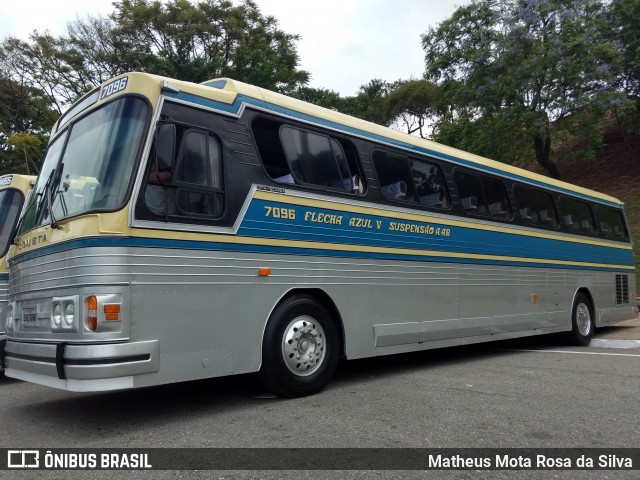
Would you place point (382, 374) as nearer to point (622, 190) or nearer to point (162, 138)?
point (162, 138)

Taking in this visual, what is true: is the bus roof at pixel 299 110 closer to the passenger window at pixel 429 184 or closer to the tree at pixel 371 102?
the passenger window at pixel 429 184

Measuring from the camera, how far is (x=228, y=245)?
17.4 ft

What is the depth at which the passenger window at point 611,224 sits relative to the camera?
1266cm

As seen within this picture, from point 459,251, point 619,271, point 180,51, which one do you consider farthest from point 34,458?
point 180,51

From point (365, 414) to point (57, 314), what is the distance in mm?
2883

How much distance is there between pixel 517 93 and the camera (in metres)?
22.4

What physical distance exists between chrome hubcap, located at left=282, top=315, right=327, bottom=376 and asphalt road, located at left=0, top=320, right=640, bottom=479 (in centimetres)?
36

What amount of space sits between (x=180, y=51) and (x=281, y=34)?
24.8ft

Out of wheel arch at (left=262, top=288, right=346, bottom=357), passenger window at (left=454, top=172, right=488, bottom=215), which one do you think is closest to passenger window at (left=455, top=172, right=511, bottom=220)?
passenger window at (left=454, top=172, right=488, bottom=215)


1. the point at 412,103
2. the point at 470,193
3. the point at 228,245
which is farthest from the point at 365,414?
the point at 412,103

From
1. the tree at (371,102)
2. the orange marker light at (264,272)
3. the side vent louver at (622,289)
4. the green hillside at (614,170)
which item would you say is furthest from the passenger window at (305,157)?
the tree at (371,102)

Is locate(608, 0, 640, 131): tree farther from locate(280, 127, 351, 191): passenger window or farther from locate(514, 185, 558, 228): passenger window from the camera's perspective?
locate(280, 127, 351, 191): passenger window

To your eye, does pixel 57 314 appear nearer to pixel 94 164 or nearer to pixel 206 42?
Answer: pixel 94 164

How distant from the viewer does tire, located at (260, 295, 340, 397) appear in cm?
555
